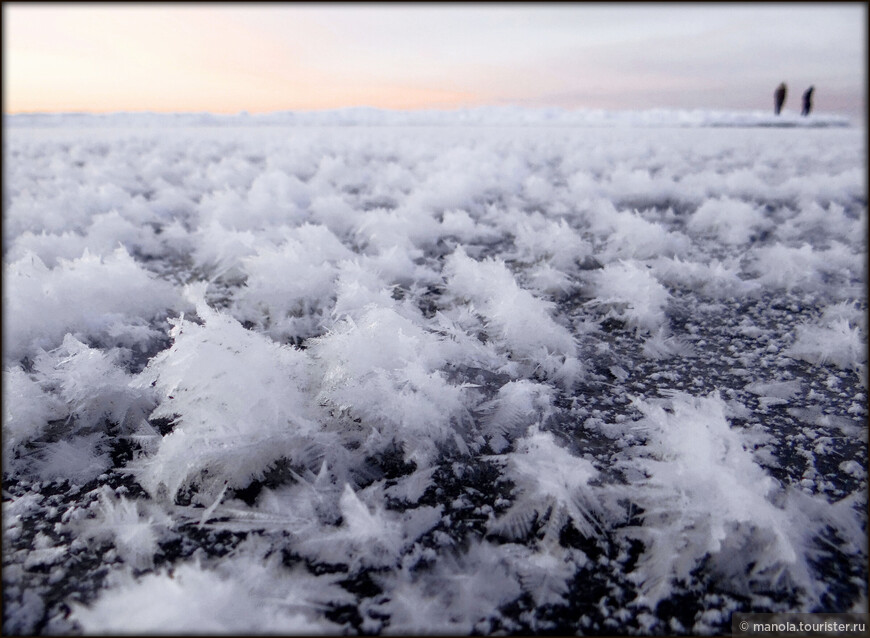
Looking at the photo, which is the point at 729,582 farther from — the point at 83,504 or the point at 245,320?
the point at 245,320

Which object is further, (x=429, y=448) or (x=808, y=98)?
(x=808, y=98)

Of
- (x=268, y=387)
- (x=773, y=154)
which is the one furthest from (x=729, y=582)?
(x=773, y=154)

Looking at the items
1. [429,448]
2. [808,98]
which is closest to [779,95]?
[808,98]

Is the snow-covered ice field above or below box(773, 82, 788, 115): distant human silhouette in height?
below

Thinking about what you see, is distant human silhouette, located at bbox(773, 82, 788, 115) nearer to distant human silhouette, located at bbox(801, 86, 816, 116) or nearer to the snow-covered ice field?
distant human silhouette, located at bbox(801, 86, 816, 116)

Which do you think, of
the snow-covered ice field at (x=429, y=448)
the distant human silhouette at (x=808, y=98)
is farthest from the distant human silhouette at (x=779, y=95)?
the snow-covered ice field at (x=429, y=448)

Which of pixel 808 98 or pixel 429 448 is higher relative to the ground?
pixel 808 98

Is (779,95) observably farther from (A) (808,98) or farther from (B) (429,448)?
(B) (429,448)

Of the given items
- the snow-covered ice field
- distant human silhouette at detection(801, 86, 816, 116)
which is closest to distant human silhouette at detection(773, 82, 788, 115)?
distant human silhouette at detection(801, 86, 816, 116)
